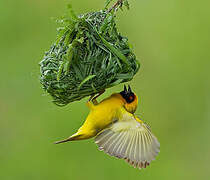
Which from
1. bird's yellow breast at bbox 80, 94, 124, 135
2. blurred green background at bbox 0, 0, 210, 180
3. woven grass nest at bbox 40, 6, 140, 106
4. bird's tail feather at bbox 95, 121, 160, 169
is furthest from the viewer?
blurred green background at bbox 0, 0, 210, 180

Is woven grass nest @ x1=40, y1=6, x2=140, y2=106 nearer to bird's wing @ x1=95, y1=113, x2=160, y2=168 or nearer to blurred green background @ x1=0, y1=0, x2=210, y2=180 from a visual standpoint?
bird's wing @ x1=95, y1=113, x2=160, y2=168

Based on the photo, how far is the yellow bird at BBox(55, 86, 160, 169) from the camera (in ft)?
11.3

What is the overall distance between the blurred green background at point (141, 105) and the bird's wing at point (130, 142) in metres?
2.17

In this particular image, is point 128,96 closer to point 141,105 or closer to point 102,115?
point 102,115

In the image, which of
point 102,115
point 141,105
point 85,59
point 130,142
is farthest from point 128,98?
point 141,105

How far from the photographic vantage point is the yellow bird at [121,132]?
3.46 metres

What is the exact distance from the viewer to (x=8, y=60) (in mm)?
6105

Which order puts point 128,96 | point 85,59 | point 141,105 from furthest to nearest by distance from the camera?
1. point 141,105
2. point 128,96
3. point 85,59

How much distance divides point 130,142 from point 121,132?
89mm

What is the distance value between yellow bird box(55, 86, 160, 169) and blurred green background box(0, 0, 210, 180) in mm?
2088

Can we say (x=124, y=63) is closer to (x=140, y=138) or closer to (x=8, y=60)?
(x=140, y=138)

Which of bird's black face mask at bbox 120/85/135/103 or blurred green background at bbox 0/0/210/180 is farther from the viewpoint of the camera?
blurred green background at bbox 0/0/210/180

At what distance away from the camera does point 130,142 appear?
3494 millimetres

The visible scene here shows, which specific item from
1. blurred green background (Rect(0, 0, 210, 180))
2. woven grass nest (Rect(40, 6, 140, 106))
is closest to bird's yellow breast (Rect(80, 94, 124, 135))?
woven grass nest (Rect(40, 6, 140, 106))
